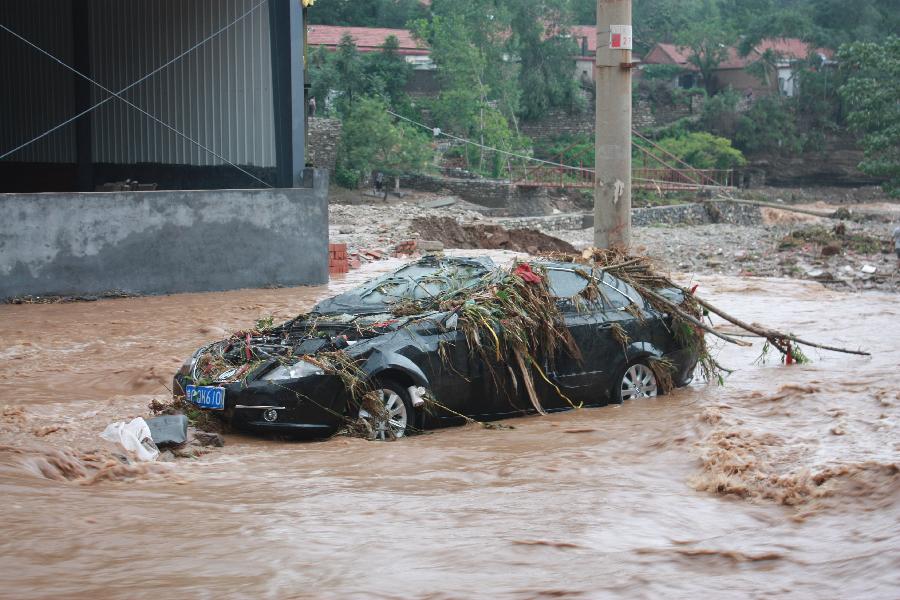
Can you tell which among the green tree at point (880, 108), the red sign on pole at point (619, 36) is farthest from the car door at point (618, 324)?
the green tree at point (880, 108)

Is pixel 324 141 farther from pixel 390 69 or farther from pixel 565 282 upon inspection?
pixel 565 282

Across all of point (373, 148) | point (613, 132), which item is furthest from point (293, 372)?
point (373, 148)

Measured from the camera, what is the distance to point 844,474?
636cm

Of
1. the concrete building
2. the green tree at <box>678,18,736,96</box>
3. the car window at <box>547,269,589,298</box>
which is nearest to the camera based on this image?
the car window at <box>547,269,589,298</box>

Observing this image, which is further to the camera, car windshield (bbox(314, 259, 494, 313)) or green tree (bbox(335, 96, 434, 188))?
green tree (bbox(335, 96, 434, 188))

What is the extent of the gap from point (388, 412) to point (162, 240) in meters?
10.6

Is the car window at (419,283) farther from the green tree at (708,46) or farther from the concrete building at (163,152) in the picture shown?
the green tree at (708,46)

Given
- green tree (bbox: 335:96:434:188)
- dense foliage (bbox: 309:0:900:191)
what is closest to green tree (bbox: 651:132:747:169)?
dense foliage (bbox: 309:0:900:191)

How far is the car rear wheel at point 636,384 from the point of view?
9820 millimetres

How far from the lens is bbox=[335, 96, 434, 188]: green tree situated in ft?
157

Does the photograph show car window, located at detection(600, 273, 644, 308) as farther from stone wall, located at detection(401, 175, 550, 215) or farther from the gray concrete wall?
stone wall, located at detection(401, 175, 550, 215)

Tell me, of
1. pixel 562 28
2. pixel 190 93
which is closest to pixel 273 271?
pixel 190 93

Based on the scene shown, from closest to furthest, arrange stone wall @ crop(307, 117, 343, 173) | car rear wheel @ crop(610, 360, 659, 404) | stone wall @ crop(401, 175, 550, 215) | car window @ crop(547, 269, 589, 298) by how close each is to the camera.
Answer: car window @ crop(547, 269, 589, 298)
car rear wheel @ crop(610, 360, 659, 404)
stone wall @ crop(307, 117, 343, 173)
stone wall @ crop(401, 175, 550, 215)

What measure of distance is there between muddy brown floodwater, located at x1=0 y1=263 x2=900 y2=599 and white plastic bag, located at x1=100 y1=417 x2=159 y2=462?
24 centimetres
